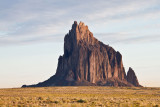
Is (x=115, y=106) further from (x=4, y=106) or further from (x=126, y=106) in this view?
(x=4, y=106)

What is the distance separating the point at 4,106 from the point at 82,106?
9.58 m

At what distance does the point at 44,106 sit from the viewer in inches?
1603

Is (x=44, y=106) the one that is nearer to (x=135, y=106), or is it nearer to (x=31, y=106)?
(x=31, y=106)

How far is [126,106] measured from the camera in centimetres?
4194

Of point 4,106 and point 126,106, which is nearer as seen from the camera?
point 4,106

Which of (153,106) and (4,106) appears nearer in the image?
(4,106)

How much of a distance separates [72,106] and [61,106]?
55.8 inches

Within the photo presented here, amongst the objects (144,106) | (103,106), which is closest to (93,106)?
(103,106)

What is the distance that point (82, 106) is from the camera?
41.3m

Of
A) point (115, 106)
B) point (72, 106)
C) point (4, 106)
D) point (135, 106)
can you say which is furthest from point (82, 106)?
point (4, 106)

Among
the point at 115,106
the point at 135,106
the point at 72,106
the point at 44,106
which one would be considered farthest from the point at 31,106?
the point at 135,106

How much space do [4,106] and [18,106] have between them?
7.18 ft

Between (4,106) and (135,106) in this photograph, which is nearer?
(4,106)

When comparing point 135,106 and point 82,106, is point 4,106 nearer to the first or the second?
point 82,106
